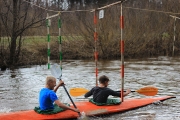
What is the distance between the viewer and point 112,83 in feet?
36.7

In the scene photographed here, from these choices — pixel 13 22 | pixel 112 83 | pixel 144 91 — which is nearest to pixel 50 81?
pixel 144 91

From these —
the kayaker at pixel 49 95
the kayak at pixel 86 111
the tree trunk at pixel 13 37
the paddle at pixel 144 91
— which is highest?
the tree trunk at pixel 13 37

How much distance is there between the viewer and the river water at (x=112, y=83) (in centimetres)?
723

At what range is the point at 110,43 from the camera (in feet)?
61.2

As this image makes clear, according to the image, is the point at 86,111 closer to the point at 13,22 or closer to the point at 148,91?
the point at 148,91

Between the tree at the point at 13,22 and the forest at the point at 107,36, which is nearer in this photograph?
the tree at the point at 13,22

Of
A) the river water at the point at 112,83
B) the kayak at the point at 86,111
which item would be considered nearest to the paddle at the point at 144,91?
the kayak at the point at 86,111

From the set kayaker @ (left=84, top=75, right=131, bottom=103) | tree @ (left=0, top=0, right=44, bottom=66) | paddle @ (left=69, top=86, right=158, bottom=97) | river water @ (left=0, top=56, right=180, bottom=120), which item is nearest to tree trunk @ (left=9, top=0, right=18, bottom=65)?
tree @ (left=0, top=0, right=44, bottom=66)

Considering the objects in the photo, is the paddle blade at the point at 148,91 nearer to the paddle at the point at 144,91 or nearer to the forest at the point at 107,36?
the paddle at the point at 144,91

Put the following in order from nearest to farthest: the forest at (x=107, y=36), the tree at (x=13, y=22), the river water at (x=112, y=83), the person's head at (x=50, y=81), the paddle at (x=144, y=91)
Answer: the person's head at (x=50, y=81)
the river water at (x=112, y=83)
the paddle at (x=144, y=91)
the tree at (x=13, y=22)
the forest at (x=107, y=36)

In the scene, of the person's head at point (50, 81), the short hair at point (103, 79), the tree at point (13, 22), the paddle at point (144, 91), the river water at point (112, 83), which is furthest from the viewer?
A: the tree at point (13, 22)

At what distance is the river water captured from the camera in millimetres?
7230

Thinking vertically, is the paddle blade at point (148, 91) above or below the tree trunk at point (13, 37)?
below

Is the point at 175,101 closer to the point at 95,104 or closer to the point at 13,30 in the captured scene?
the point at 95,104
